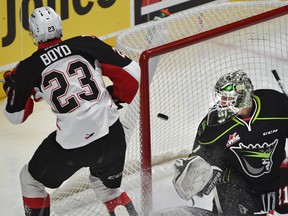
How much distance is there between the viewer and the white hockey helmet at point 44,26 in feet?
12.5

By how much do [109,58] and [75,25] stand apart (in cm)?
220

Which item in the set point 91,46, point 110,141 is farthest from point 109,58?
point 110,141

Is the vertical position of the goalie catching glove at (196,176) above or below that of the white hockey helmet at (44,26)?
below

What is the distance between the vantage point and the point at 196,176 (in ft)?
12.3

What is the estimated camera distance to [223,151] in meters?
3.76

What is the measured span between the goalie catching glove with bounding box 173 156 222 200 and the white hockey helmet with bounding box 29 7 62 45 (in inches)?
28.8

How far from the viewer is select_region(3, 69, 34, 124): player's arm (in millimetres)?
3756

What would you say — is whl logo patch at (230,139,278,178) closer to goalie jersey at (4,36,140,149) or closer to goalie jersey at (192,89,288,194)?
goalie jersey at (192,89,288,194)

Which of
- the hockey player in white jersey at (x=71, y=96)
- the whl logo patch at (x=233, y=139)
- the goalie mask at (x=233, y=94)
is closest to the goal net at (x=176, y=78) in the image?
the hockey player in white jersey at (x=71, y=96)

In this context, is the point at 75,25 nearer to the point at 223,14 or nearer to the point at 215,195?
the point at 223,14

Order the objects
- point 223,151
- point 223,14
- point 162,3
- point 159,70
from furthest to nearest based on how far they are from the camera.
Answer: point 162,3 < point 223,14 < point 159,70 < point 223,151

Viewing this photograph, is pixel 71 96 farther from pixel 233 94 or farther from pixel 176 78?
pixel 176 78

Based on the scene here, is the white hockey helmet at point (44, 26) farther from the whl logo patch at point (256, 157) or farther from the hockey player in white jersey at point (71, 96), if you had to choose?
the whl logo patch at point (256, 157)

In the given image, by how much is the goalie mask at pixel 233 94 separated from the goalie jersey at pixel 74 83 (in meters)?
0.36
